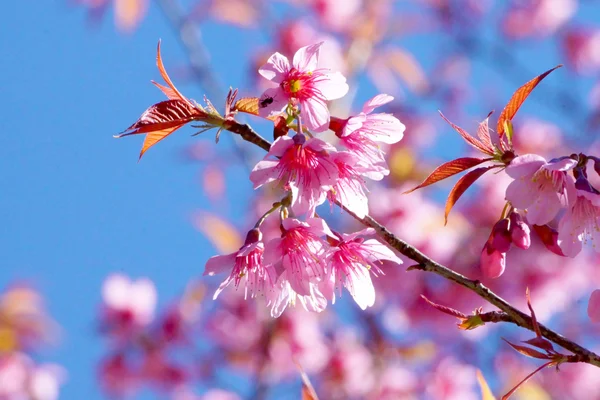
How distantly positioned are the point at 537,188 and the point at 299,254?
38 centimetres

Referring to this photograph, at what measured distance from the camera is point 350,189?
1127mm

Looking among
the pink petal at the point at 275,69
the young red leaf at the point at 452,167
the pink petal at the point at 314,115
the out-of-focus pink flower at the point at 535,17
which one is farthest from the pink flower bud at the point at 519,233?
the out-of-focus pink flower at the point at 535,17

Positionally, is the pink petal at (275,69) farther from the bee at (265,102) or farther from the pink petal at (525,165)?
the pink petal at (525,165)

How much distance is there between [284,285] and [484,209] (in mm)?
2546

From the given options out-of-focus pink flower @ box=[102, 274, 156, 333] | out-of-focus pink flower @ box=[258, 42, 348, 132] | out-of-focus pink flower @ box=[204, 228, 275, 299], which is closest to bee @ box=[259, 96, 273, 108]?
out-of-focus pink flower @ box=[258, 42, 348, 132]

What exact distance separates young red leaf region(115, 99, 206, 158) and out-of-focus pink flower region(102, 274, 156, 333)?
7.62ft

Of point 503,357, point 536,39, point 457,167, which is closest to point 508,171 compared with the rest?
point 457,167

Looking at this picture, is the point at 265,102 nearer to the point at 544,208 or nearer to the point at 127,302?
the point at 544,208

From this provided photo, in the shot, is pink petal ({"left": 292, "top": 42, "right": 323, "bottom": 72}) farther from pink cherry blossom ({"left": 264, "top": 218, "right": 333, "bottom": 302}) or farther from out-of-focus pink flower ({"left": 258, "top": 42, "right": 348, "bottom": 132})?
pink cherry blossom ({"left": 264, "top": 218, "right": 333, "bottom": 302})

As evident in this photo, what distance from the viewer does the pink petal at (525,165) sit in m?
1.03

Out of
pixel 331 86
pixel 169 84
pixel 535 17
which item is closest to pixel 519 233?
pixel 331 86

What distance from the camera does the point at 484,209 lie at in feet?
11.5

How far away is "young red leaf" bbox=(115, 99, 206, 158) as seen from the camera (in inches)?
39.6

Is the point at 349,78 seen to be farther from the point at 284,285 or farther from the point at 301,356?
the point at 284,285
